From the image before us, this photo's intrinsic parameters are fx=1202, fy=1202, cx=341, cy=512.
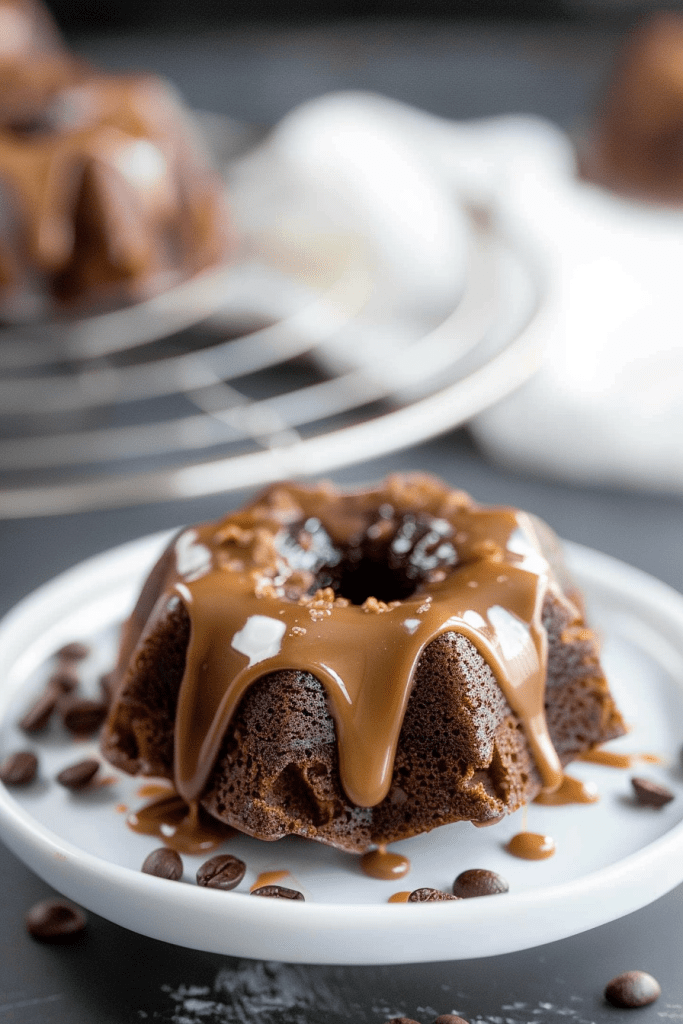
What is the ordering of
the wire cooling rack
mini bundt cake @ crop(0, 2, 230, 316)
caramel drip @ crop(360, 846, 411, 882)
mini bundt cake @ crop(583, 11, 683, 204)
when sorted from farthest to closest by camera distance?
mini bundt cake @ crop(583, 11, 683, 204) → the wire cooling rack → mini bundt cake @ crop(0, 2, 230, 316) → caramel drip @ crop(360, 846, 411, 882)

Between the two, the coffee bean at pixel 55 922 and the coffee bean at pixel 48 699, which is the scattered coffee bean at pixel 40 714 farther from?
the coffee bean at pixel 55 922

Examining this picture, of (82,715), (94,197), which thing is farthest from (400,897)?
(94,197)

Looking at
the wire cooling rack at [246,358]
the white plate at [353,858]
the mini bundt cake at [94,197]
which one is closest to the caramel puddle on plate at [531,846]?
Result: the white plate at [353,858]

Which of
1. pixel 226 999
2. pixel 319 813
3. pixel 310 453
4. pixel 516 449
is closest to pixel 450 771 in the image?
pixel 319 813

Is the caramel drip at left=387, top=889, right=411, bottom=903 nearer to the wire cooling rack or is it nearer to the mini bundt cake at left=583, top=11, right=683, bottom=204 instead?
the wire cooling rack

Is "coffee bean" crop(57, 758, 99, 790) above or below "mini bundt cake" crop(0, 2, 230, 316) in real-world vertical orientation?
below

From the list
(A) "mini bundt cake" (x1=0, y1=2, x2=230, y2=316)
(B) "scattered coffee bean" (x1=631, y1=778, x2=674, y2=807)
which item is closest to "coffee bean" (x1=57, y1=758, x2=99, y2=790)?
(B) "scattered coffee bean" (x1=631, y1=778, x2=674, y2=807)

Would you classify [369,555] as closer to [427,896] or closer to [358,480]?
[427,896]
